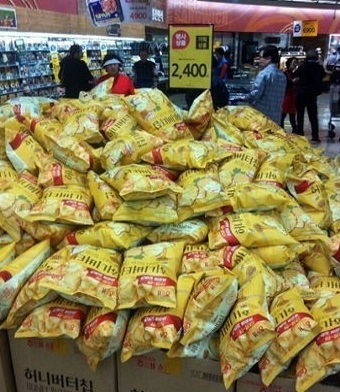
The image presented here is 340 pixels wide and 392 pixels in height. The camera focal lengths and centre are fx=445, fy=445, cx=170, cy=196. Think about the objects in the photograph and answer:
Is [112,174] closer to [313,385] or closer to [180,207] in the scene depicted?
[180,207]

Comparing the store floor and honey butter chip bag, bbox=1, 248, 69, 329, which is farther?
the store floor

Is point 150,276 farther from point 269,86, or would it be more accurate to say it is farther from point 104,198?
point 269,86

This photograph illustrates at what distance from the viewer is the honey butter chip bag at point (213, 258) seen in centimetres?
141

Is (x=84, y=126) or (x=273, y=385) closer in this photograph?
(x=273, y=385)

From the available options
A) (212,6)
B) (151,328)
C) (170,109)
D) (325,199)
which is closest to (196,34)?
(170,109)

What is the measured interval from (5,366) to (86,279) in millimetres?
478

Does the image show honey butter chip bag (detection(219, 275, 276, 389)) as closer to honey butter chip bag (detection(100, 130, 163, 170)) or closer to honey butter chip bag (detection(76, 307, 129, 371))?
honey butter chip bag (detection(76, 307, 129, 371))

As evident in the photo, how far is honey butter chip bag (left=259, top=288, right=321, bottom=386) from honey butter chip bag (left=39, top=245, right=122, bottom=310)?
454mm

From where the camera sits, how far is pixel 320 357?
3.84ft

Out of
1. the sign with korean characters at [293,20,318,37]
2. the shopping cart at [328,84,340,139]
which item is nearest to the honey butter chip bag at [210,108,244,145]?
the shopping cart at [328,84,340,139]

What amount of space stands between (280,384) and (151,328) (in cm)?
39

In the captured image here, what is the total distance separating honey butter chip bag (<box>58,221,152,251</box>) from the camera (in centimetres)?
145

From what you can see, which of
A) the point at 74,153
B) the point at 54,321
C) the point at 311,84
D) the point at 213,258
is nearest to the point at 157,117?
the point at 74,153

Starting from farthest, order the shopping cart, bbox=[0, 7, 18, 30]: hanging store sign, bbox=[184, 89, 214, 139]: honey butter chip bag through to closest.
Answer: the shopping cart, bbox=[0, 7, 18, 30]: hanging store sign, bbox=[184, 89, 214, 139]: honey butter chip bag
